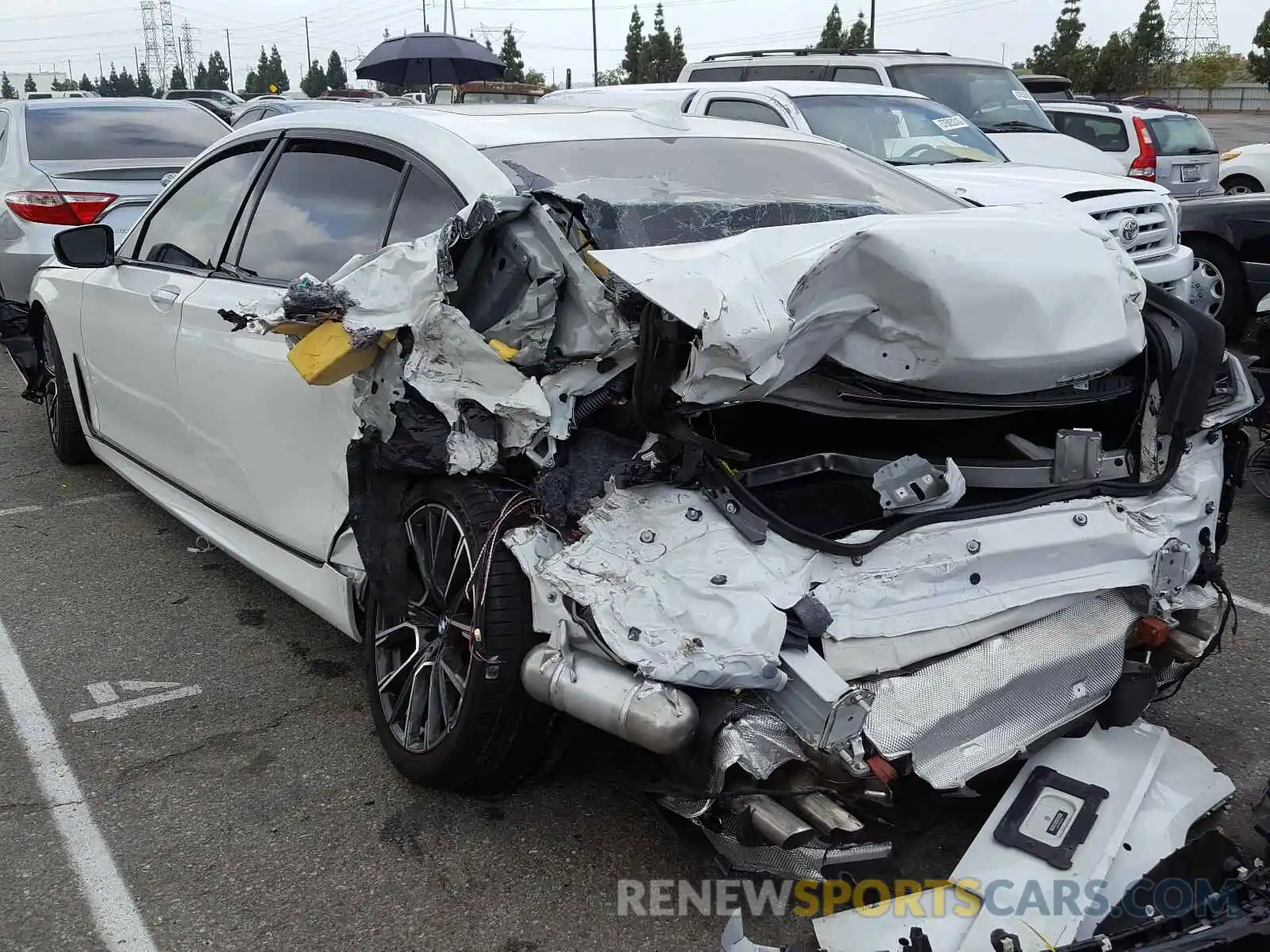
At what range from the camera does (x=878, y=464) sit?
2883mm

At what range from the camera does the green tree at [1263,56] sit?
2047 inches

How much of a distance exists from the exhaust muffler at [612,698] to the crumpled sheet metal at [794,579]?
0.05 meters

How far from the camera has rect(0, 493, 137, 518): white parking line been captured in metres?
5.45

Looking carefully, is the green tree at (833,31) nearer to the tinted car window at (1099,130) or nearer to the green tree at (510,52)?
the green tree at (510,52)

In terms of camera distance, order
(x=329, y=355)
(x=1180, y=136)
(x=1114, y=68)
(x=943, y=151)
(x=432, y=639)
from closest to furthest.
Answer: (x=329, y=355), (x=432, y=639), (x=943, y=151), (x=1180, y=136), (x=1114, y=68)

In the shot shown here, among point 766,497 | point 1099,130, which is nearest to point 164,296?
point 766,497

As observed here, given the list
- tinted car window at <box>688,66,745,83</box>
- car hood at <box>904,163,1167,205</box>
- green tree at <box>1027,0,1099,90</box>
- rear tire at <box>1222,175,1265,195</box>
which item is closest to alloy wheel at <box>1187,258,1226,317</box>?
car hood at <box>904,163,1167,205</box>

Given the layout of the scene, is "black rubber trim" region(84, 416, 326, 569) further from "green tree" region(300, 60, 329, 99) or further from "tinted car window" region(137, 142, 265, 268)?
"green tree" region(300, 60, 329, 99)

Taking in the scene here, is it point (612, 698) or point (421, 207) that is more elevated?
point (421, 207)

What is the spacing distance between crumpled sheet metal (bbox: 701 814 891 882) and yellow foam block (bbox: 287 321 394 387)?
136 cm

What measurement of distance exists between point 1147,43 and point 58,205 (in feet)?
182

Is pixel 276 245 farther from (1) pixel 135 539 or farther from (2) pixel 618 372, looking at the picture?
(1) pixel 135 539

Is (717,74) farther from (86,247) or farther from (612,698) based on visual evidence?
(612,698)

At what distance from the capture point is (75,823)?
2.99 m
